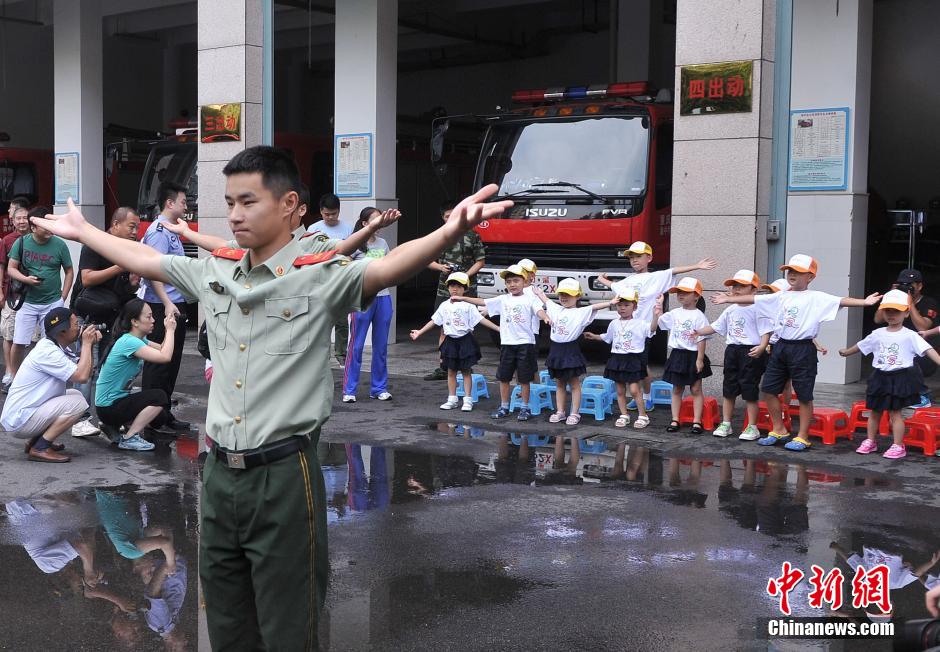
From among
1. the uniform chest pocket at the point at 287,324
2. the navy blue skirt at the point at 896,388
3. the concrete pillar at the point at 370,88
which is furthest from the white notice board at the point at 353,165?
the uniform chest pocket at the point at 287,324

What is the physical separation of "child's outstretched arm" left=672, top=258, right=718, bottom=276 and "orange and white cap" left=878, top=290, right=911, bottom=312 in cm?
168

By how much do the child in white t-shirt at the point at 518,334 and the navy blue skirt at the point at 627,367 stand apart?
742 millimetres

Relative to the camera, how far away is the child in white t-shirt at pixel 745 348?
891 centimetres

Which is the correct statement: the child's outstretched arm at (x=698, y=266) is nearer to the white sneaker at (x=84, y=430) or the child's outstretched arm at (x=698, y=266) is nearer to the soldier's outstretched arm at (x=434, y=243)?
the white sneaker at (x=84, y=430)

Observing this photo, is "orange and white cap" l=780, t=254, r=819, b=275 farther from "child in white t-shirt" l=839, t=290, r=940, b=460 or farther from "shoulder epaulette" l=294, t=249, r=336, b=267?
"shoulder epaulette" l=294, t=249, r=336, b=267

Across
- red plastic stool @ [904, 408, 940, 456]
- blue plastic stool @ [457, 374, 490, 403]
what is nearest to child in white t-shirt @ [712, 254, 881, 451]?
red plastic stool @ [904, 408, 940, 456]

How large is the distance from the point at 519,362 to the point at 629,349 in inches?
42.3

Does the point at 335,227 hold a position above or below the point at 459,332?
above

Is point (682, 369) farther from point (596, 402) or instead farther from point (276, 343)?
point (276, 343)

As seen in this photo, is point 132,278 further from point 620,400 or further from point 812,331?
point 812,331

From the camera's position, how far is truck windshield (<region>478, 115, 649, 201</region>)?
13094 millimetres

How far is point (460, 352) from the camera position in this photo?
10.4 meters

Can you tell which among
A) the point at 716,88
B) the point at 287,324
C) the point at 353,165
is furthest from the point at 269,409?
the point at 353,165

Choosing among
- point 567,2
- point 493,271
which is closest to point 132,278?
point 493,271
